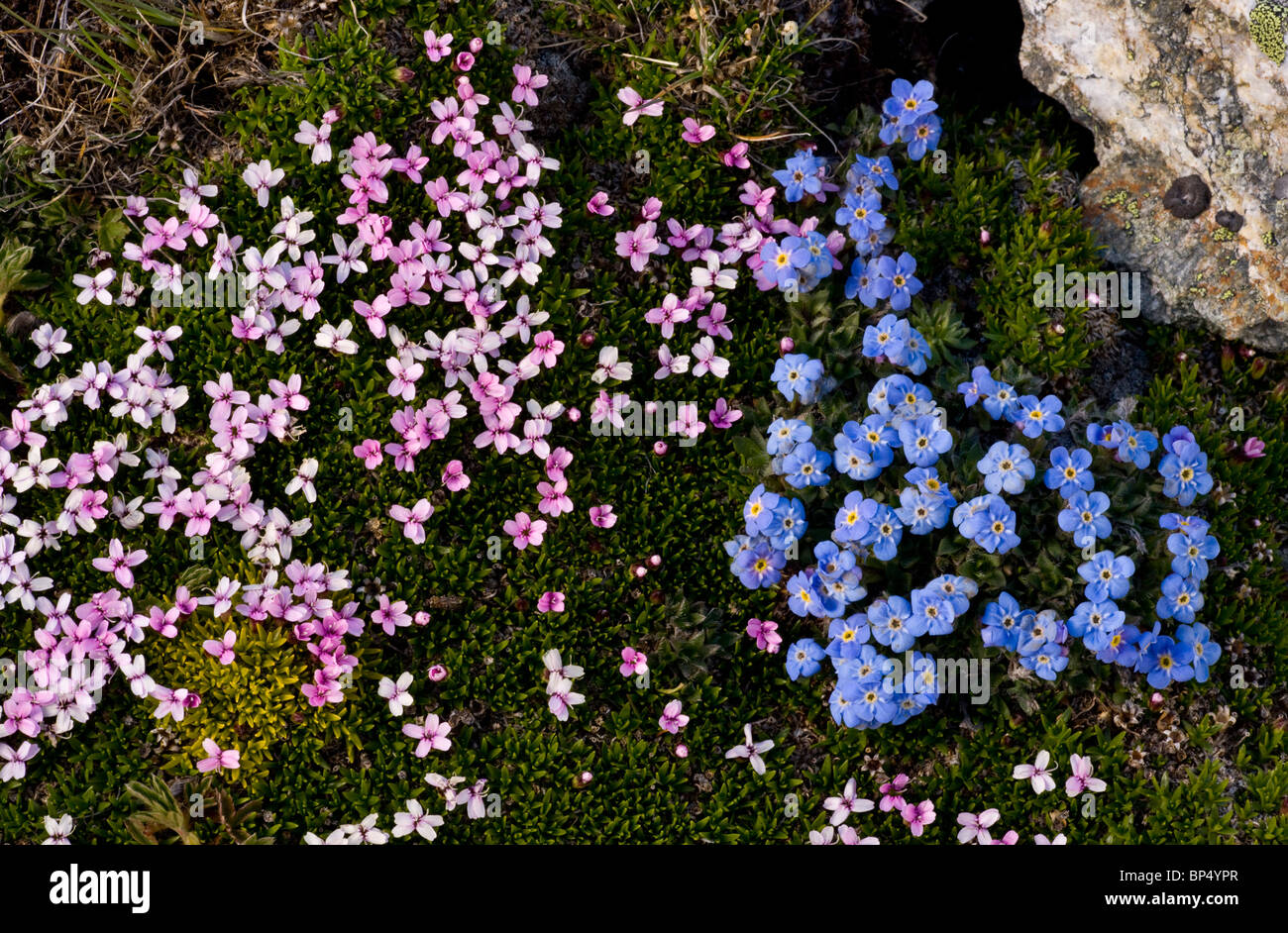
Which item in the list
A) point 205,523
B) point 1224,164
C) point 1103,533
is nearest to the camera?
point 1103,533

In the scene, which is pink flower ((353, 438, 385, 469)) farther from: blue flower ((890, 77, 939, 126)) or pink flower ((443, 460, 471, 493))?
blue flower ((890, 77, 939, 126))

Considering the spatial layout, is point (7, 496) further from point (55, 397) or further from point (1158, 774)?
point (1158, 774)

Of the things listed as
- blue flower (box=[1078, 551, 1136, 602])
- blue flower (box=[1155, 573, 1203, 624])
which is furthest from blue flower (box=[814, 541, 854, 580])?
blue flower (box=[1155, 573, 1203, 624])

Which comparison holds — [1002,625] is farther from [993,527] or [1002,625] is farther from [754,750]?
[754,750]

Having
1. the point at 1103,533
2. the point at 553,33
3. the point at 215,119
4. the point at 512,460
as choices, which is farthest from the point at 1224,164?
the point at 215,119

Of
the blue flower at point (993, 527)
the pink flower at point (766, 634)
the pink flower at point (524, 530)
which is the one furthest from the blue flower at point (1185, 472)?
the pink flower at point (524, 530)

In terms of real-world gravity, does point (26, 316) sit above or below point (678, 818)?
above

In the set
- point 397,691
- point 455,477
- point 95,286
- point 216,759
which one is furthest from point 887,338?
point 95,286

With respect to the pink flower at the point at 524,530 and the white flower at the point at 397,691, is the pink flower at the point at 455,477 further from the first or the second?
the white flower at the point at 397,691
